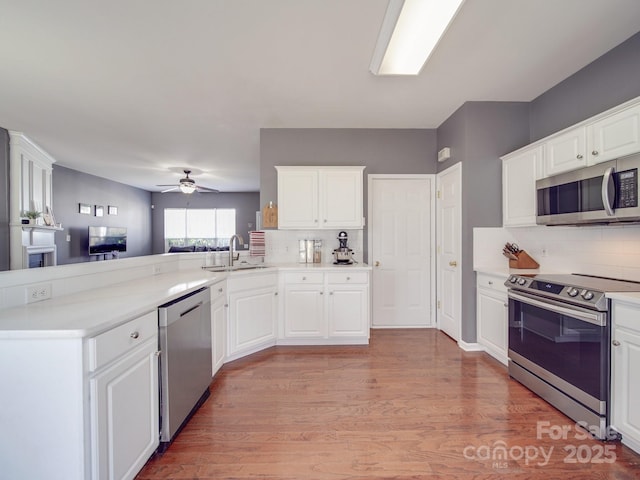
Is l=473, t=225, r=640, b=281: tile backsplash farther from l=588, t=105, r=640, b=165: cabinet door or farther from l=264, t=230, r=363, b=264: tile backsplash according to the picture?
l=264, t=230, r=363, b=264: tile backsplash

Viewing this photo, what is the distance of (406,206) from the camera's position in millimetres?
3926

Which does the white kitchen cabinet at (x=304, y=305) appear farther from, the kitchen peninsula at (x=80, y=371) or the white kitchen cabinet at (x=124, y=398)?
the white kitchen cabinet at (x=124, y=398)

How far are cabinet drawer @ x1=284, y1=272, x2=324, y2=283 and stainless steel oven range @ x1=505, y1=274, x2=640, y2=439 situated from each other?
71.5 inches

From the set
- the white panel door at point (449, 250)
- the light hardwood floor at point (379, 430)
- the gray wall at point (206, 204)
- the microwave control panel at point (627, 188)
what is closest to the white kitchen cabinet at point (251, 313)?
the light hardwood floor at point (379, 430)

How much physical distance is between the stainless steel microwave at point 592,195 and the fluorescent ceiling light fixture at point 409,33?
4.66 ft

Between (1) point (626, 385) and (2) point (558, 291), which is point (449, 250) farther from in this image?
(1) point (626, 385)

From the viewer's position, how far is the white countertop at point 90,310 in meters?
1.13

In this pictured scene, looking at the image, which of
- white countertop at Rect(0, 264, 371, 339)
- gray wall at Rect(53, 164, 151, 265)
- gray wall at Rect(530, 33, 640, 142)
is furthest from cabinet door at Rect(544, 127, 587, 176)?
gray wall at Rect(53, 164, 151, 265)

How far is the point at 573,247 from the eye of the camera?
2.65 m

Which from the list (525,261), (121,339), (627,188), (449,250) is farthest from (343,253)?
(121,339)

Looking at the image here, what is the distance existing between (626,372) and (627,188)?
3.61 ft

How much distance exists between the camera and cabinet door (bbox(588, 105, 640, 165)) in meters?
1.82

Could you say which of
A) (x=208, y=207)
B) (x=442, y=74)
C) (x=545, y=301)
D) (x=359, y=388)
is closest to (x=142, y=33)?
(x=442, y=74)

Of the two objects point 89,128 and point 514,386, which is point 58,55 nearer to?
point 89,128
